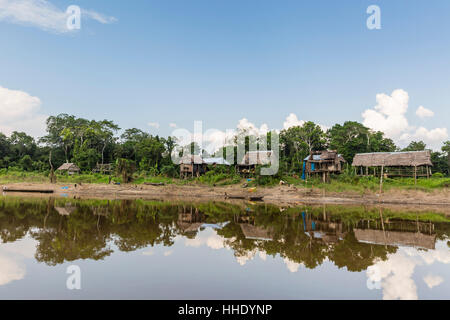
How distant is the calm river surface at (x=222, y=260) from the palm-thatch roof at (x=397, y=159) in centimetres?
2133

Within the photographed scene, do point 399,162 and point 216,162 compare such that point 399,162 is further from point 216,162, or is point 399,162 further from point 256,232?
point 256,232

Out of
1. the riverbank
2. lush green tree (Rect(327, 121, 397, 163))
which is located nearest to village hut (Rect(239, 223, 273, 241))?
the riverbank

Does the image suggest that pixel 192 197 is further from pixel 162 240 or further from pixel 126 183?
pixel 162 240

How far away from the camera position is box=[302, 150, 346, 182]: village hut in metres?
36.4

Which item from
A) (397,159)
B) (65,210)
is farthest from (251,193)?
(65,210)

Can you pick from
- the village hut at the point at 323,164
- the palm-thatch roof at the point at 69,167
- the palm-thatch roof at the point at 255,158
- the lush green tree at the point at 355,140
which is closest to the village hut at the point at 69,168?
the palm-thatch roof at the point at 69,167

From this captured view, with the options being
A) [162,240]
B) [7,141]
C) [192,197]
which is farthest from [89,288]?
[7,141]

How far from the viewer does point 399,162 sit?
33.9m

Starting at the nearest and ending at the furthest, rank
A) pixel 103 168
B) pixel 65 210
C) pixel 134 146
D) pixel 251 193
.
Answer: pixel 65 210
pixel 251 193
pixel 103 168
pixel 134 146

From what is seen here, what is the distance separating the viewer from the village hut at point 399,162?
32.8 metres

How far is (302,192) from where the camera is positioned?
3191 cm

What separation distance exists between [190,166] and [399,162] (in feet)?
104

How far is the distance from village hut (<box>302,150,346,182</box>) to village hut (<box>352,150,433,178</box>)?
3.44 m

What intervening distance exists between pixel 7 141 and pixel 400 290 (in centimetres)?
7128
